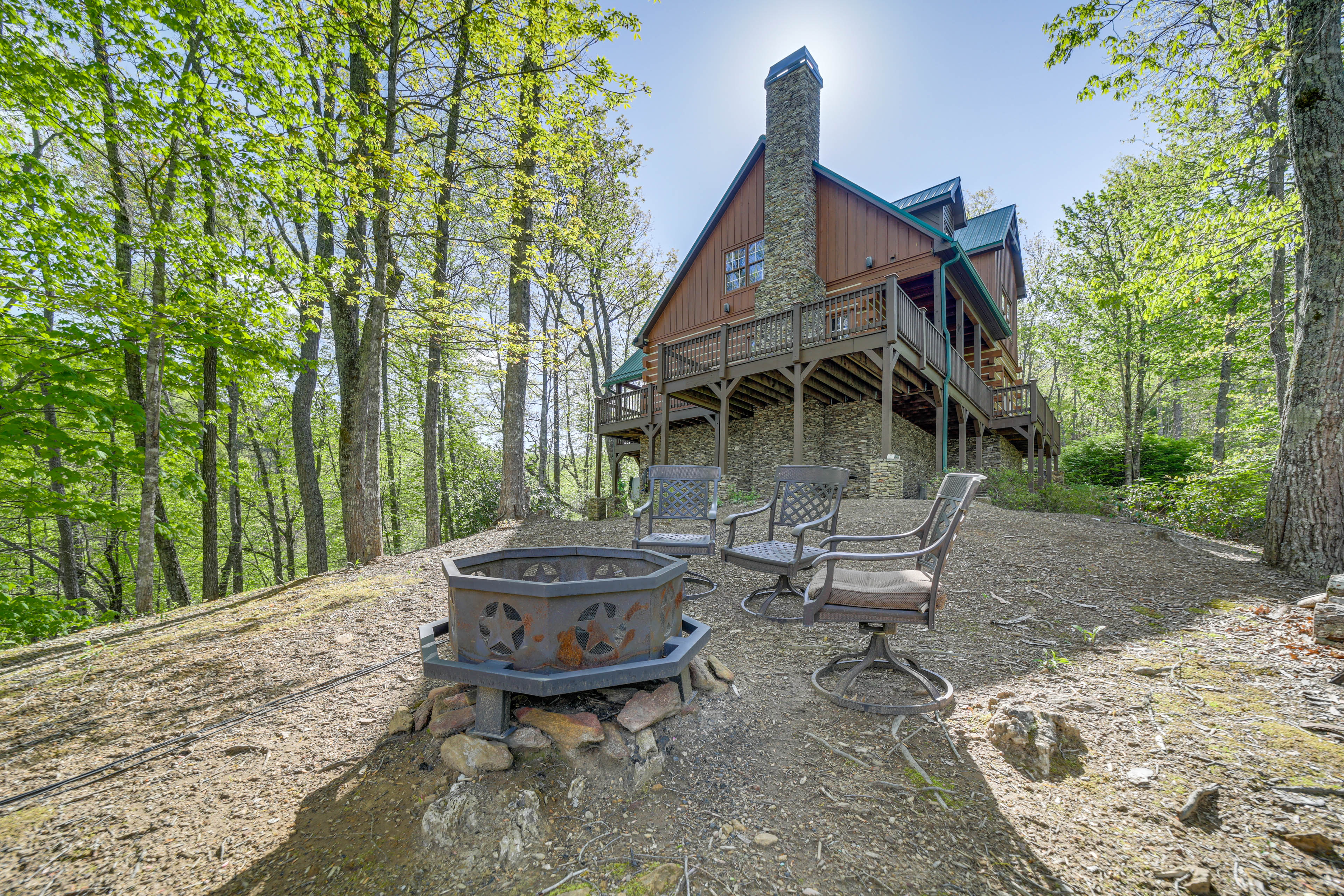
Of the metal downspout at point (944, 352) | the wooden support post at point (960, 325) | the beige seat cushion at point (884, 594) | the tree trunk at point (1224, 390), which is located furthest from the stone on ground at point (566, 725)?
the tree trunk at point (1224, 390)

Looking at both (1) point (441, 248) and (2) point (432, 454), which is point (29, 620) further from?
(1) point (441, 248)

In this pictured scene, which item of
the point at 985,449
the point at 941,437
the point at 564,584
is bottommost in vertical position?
the point at 564,584

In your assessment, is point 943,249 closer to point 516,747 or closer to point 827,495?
point 827,495

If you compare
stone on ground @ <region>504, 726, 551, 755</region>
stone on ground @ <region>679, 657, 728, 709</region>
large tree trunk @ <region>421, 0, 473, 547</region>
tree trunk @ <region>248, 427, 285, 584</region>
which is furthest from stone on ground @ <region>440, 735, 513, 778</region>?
tree trunk @ <region>248, 427, 285, 584</region>

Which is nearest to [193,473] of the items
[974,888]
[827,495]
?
[827,495]

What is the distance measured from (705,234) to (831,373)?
6384mm

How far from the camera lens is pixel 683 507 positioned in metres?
4.86

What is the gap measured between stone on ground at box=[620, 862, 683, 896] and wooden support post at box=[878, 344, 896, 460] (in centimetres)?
749

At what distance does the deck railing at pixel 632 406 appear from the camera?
1253 cm

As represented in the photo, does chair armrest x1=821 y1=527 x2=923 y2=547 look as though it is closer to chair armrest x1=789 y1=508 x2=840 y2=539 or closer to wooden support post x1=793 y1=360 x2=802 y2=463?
chair armrest x1=789 y1=508 x2=840 y2=539

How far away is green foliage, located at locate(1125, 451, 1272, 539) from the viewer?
5.55 metres

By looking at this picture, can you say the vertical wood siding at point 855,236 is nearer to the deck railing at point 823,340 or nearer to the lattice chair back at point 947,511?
the deck railing at point 823,340

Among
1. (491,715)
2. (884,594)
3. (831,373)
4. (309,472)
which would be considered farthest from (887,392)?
(309,472)

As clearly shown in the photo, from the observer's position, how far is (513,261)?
8227 millimetres
